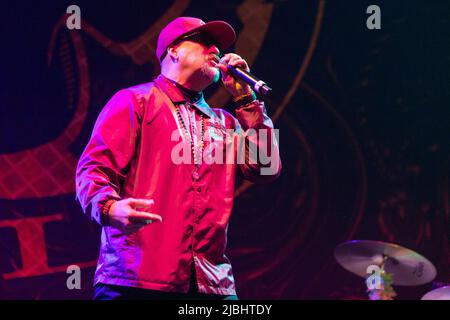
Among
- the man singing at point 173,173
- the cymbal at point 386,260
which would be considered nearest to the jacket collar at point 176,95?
the man singing at point 173,173

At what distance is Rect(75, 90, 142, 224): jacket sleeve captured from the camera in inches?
79.1

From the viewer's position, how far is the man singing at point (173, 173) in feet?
6.64

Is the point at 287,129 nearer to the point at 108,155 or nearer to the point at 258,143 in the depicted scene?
the point at 258,143

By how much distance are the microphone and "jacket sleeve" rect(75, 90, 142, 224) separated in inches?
16.1

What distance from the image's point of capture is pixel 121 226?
1889 mm

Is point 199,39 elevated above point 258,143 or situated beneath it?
elevated above

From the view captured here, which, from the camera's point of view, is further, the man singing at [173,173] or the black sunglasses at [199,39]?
the black sunglasses at [199,39]

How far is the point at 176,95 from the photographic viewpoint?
94.8 inches

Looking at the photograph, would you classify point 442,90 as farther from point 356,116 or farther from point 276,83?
point 276,83

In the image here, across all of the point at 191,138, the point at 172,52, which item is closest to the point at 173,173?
the point at 191,138

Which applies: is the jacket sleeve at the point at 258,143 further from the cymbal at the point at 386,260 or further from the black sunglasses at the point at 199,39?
the cymbal at the point at 386,260

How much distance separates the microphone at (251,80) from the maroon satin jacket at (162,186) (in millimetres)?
126

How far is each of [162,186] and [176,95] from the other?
16.9 inches
